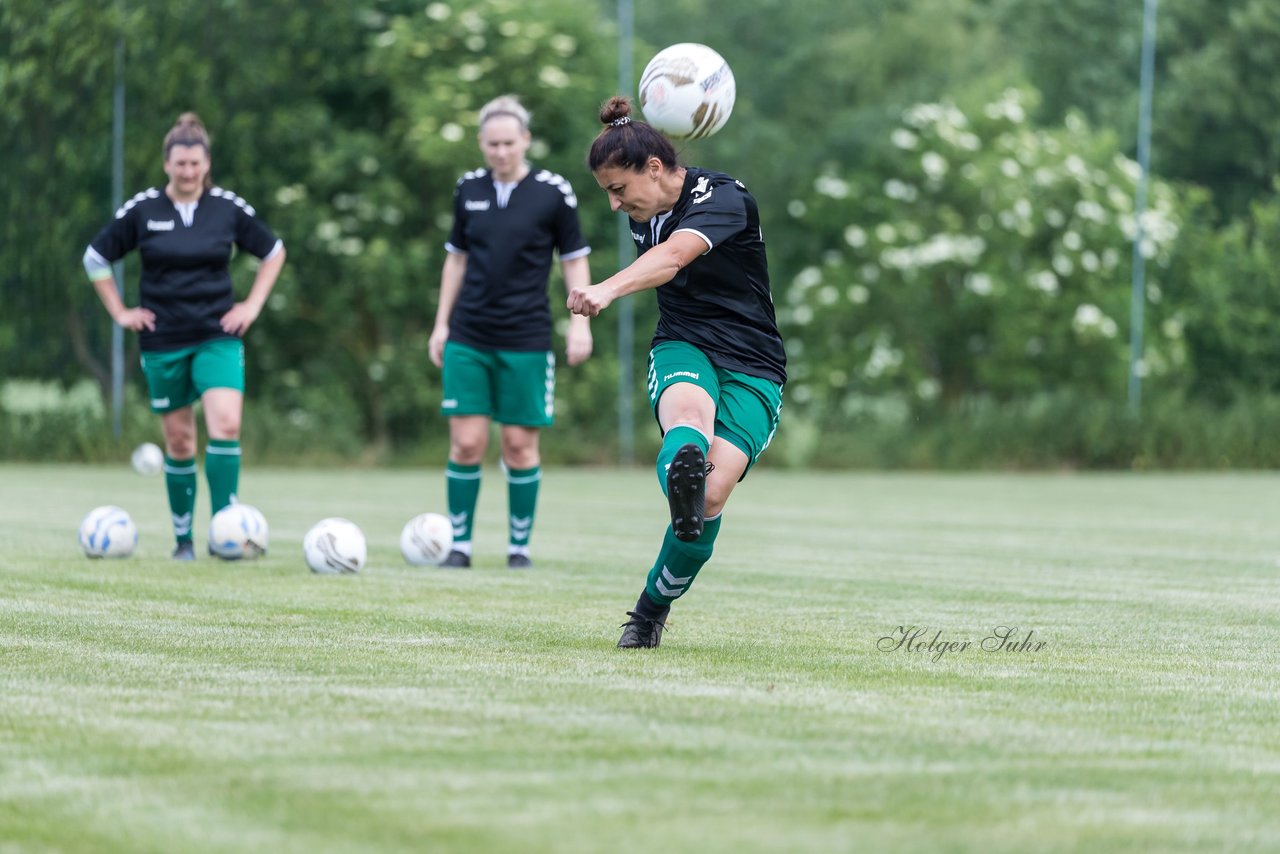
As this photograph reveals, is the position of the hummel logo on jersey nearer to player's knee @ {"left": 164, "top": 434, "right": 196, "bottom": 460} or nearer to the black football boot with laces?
the black football boot with laces

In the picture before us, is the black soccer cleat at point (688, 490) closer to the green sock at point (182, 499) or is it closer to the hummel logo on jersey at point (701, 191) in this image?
the hummel logo on jersey at point (701, 191)

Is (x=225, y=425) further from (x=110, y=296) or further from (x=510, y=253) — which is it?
(x=510, y=253)

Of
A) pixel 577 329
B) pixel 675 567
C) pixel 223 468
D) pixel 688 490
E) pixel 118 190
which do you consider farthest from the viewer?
pixel 118 190

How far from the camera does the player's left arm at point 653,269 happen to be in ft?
18.5

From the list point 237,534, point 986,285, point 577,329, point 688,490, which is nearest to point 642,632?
point 688,490

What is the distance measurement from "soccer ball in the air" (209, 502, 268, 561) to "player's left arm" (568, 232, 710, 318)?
3.73m

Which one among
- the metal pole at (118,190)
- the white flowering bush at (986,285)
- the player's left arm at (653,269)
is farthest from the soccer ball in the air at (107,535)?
the white flowering bush at (986,285)

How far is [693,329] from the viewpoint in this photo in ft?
20.7

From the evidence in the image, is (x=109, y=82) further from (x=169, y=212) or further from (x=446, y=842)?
(x=446, y=842)

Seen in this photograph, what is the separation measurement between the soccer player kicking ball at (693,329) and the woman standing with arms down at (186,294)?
3.50 m

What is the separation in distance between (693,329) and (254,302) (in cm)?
365

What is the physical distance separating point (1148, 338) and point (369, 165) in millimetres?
9673

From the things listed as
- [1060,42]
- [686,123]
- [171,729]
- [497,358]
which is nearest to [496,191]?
[497,358]

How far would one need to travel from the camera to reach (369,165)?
2194 cm
